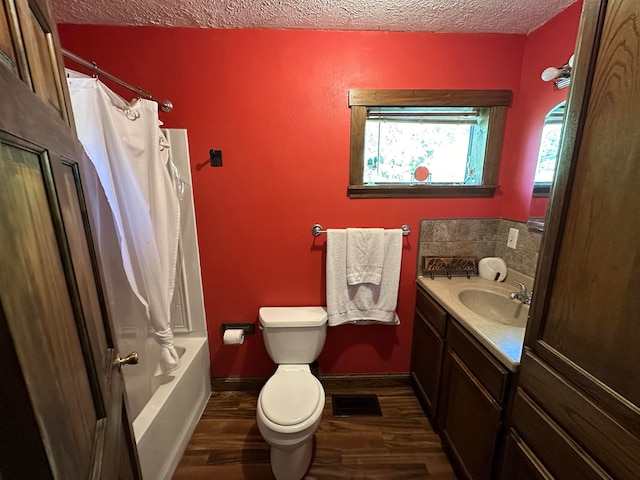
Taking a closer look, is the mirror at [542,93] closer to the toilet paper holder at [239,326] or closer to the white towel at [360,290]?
the white towel at [360,290]

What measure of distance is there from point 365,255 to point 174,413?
1372mm

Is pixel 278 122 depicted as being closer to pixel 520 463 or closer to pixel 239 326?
pixel 239 326

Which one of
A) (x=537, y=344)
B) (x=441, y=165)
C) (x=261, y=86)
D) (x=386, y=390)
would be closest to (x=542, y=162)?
(x=441, y=165)

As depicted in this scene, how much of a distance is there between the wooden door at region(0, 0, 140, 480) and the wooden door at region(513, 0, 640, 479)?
44.5 inches

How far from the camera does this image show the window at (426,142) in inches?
61.2

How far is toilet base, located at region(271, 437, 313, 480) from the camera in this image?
1.31 metres

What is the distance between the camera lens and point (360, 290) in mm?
1734

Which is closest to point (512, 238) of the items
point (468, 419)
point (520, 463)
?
point (468, 419)

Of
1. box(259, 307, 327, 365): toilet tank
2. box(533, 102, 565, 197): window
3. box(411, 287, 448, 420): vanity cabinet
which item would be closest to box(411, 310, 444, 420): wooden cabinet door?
box(411, 287, 448, 420): vanity cabinet

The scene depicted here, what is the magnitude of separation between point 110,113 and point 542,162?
81.9 inches

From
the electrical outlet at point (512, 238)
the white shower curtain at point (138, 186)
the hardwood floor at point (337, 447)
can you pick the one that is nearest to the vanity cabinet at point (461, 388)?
the hardwood floor at point (337, 447)

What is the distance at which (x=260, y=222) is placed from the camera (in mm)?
1701

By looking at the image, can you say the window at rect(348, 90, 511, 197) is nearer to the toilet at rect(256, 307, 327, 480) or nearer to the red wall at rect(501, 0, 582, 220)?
the red wall at rect(501, 0, 582, 220)

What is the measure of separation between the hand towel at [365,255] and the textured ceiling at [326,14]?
1119 mm
